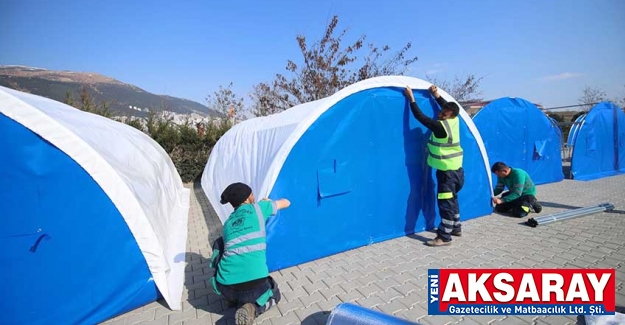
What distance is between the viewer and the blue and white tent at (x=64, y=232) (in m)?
2.68

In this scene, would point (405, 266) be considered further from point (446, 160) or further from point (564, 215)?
point (564, 215)

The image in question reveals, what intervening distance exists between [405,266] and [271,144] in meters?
2.67

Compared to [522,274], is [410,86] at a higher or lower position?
higher

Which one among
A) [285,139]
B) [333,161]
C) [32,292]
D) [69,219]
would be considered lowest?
[32,292]

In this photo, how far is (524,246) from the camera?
436 centimetres

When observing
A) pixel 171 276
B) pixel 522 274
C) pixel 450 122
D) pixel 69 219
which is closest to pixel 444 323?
pixel 522 274

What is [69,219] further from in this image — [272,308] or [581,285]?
[581,285]

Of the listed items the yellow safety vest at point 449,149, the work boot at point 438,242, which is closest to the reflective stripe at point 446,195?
the yellow safety vest at point 449,149

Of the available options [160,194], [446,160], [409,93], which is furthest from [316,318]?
[160,194]

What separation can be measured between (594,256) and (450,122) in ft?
8.55

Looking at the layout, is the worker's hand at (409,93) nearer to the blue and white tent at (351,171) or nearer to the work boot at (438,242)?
the blue and white tent at (351,171)

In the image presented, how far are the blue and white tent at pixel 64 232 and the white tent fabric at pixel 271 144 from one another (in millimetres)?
1571

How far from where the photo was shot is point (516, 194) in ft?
18.7

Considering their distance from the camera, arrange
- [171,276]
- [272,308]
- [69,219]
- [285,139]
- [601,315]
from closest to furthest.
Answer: [601,315] < [69,219] < [272,308] < [171,276] < [285,139]
